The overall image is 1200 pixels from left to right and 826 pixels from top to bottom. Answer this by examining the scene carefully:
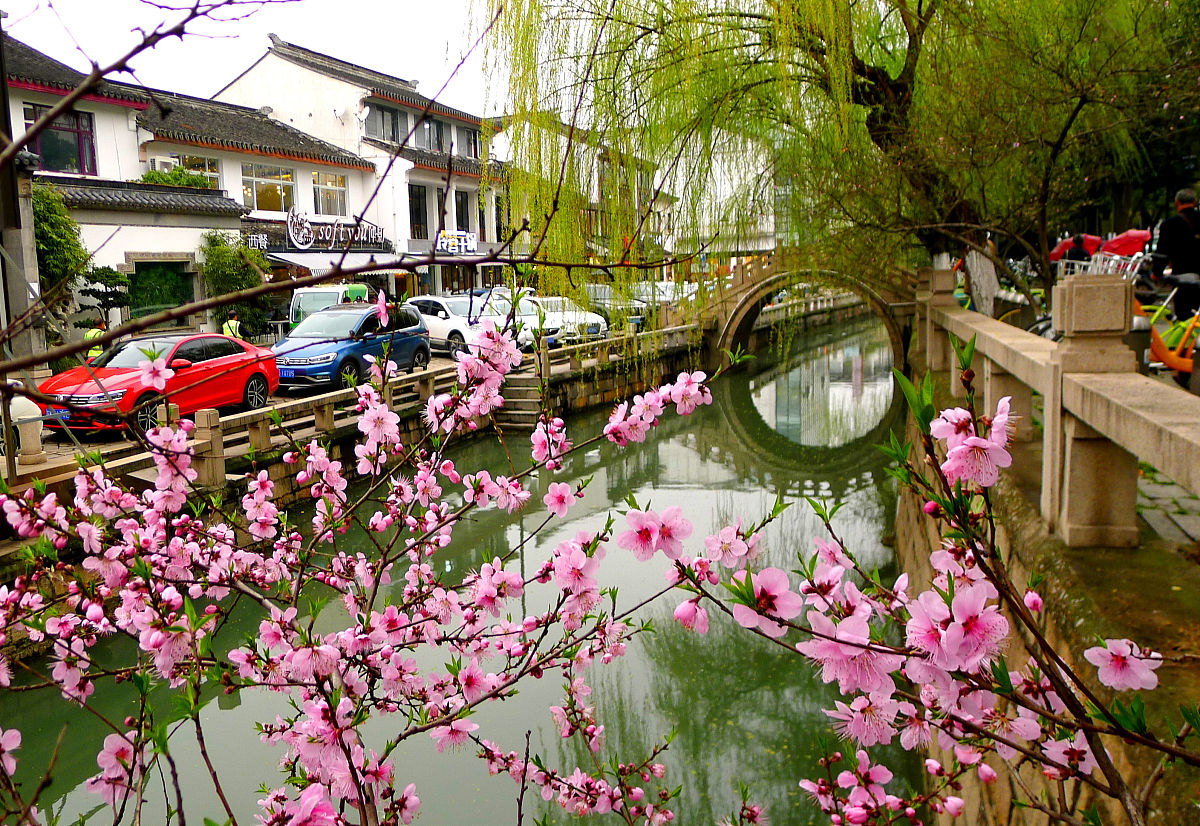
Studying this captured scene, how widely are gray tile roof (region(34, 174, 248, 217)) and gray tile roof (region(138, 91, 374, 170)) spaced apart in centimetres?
142

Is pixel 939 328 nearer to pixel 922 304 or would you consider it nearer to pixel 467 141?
pixel 922 304

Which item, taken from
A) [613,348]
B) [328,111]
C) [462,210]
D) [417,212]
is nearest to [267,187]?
[328,111]

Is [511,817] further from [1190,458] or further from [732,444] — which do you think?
[732,444]

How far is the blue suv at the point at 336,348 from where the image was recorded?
43.8ft

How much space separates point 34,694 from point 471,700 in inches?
204

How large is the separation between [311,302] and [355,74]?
12934mm

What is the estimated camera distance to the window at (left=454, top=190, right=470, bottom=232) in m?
30.5

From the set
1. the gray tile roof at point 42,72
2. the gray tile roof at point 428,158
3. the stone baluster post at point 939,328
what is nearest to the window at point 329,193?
the gray tile roof at point 428,158

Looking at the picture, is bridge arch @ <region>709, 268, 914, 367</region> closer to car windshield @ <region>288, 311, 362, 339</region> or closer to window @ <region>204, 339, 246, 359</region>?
car windshield @ <region>288, 311, 362, 339</region>

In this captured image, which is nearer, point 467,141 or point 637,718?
point 637,718

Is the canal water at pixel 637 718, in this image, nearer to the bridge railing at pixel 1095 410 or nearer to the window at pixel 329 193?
the bridge railing at pixel 1095 410

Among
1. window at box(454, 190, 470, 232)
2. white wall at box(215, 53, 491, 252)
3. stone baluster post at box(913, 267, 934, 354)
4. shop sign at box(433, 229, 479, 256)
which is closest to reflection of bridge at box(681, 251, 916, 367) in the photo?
stone baluster post at box(913, 267, 934, 354)

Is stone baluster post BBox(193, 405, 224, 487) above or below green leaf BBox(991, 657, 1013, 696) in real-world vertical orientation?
below

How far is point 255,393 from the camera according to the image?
12.1 m
